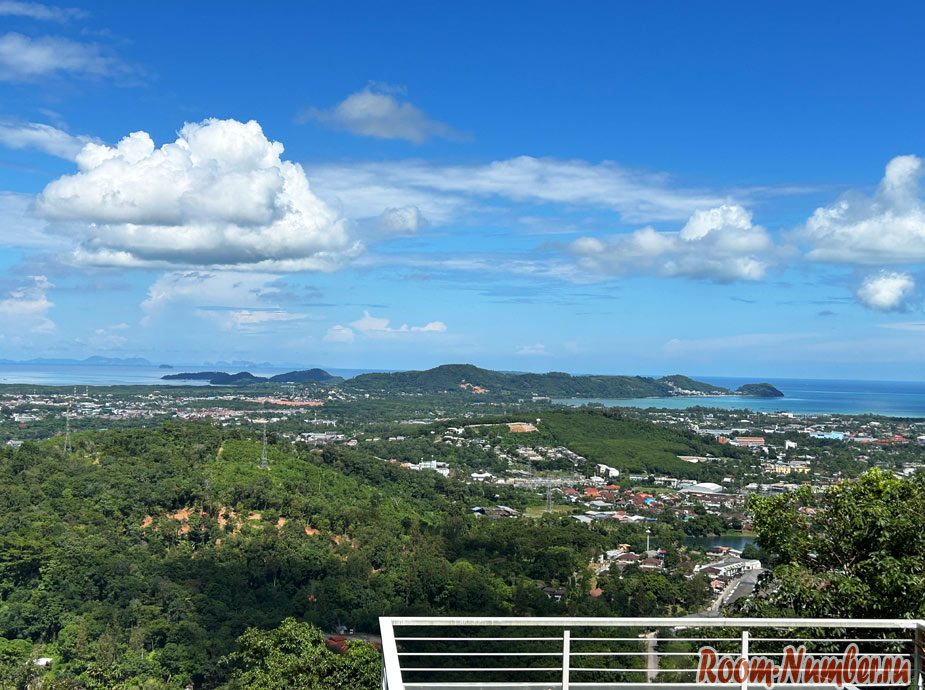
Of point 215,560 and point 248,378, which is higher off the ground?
point 248,378

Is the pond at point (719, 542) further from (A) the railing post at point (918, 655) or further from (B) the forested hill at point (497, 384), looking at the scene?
(B) the forested hill at point (497, 384)

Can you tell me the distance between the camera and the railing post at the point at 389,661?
74.1 inches

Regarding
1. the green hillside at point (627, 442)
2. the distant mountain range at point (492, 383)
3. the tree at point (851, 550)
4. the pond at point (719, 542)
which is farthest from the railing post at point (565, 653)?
the distant mountain range at point (492, 383)

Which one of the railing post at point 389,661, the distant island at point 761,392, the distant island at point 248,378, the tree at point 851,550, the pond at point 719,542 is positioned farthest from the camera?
the distant island at point 761,392

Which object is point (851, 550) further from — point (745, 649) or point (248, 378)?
point (248, 378)

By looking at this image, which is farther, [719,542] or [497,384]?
[497,384]

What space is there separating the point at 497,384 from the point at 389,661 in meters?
118

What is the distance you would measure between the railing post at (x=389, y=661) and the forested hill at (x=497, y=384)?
368 feet

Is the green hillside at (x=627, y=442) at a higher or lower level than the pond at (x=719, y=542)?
higher

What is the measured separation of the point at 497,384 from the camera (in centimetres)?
12012

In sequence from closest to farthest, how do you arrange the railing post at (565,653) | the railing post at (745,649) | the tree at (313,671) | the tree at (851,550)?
the railing post at (565,653) < the railing post at (745,649) < the tree at (851,550) < the tree at (313,671)

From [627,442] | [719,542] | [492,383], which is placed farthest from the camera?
[492,383]

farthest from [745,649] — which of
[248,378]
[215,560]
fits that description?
[248,378]

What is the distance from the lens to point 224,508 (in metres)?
25.7
